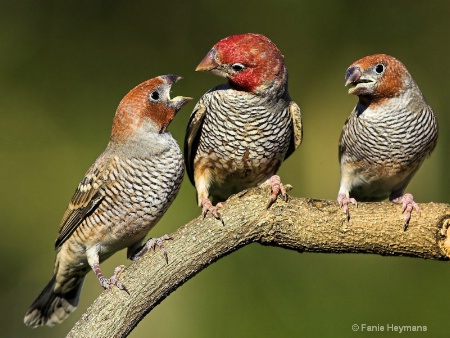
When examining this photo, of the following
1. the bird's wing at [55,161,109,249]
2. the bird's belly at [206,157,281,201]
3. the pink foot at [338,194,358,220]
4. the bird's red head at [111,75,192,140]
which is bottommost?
the pink foot at [338,194,358,220]

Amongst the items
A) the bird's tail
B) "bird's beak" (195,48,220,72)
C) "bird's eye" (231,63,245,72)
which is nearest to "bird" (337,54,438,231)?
"bird's eye" (231,63,245,72)

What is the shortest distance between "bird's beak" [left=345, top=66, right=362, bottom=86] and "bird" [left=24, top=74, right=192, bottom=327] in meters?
0.93

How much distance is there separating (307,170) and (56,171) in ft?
6.58

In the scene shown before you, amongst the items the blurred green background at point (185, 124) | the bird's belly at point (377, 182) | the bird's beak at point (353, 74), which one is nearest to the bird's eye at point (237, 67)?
the bird's beak at point (353, 74)

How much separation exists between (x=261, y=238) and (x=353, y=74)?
106 cm

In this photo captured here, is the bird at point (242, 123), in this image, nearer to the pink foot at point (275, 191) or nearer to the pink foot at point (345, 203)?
the pink foot at point (275, 191)

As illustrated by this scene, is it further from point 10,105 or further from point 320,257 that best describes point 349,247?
point 10,105

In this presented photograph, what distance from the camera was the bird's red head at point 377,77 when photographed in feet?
14.0

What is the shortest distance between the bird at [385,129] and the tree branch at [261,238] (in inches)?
12.0

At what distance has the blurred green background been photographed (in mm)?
5633

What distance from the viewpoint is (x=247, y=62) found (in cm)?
417

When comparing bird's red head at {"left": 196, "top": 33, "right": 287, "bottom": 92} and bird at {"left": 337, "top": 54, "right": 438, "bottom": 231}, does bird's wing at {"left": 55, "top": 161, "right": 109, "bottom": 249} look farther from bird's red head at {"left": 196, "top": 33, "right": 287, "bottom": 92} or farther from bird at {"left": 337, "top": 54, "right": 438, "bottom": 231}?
bird at {"left": 337, "top": 54, "right": 438, "bottom": 231}

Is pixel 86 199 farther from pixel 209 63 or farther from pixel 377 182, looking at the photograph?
pixel 377 182

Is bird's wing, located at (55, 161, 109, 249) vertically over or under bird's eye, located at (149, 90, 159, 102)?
under
